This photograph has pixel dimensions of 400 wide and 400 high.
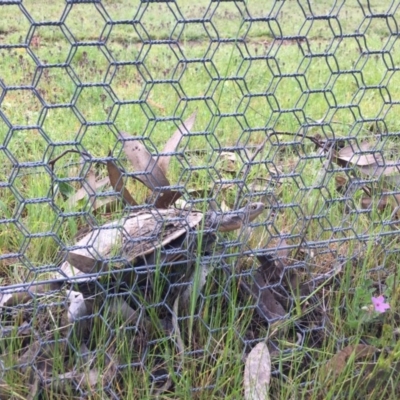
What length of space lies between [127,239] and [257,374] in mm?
331

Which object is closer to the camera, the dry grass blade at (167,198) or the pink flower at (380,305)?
the pink flower at (380,305)

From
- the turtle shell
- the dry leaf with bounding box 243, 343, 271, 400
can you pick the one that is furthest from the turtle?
the dry leaf with bounding box 243, 343, 271, 400

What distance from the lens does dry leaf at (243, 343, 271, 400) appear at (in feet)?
3.27

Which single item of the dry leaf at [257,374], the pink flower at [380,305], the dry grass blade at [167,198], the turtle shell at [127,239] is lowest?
the dry leaf at [257,374]

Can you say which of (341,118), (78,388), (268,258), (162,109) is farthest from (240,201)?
(341,118)

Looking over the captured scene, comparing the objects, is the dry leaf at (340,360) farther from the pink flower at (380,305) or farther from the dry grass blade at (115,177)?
the dry grass blade at (115,177)

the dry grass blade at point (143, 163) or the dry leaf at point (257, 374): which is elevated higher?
the dry grass blade at point (143, 163)

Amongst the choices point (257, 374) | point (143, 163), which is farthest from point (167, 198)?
point (257, 374)

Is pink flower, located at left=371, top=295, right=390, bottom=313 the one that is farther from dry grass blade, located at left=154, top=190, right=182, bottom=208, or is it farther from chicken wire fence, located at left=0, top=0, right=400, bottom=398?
dry grass blade, located at left=154, top=190, right=182, bottom=208

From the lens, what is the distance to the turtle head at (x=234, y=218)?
114cm

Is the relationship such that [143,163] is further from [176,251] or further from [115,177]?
[176,251]

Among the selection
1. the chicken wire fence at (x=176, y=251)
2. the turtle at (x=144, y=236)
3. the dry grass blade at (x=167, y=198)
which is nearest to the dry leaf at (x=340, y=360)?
the chicken wire fence at (x=176, y=251)

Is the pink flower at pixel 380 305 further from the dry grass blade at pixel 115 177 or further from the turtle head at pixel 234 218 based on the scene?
the dry grass blade at pixel 115 177

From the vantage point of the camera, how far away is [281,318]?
1121 mm
